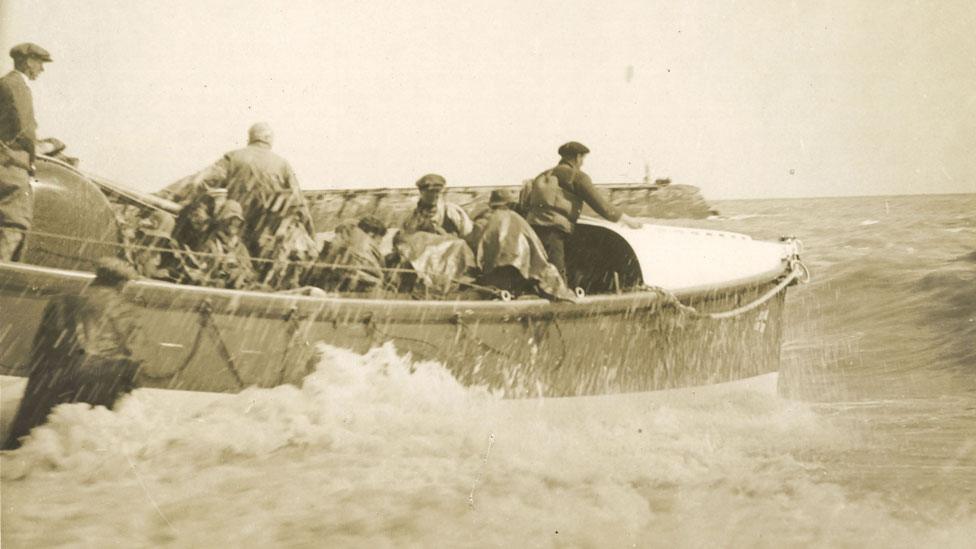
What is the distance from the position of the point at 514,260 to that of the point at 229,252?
4.42ft

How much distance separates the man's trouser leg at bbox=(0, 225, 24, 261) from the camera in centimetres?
308

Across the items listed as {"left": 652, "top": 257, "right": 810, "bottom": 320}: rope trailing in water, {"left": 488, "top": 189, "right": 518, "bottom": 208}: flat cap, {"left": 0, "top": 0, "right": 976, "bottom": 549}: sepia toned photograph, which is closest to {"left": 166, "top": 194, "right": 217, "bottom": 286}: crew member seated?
{"left": 0, "top": 0, "right": 976, "bottom": 549}: sepia toned photograph

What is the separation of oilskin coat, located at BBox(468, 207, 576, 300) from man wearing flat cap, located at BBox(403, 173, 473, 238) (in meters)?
0.24

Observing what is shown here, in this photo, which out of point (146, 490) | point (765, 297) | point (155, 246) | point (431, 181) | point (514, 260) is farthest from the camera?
point (765, 297)

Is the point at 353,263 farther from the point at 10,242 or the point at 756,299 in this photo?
the point at 756,299

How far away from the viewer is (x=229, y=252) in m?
3.50

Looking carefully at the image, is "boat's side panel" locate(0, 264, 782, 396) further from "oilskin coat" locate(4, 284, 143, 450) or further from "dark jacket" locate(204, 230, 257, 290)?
"dark jacket" locate(204, 230, 257, 290)

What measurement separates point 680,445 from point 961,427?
4.47 ft

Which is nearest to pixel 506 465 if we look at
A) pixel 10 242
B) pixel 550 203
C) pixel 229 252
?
pixel 550 203

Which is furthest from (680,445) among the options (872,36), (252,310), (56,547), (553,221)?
(56,547)

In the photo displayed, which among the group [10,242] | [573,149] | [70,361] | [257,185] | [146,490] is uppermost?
[573,149]

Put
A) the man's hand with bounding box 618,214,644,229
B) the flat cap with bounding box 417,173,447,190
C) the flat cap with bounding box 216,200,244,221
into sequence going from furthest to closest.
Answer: the man's hand with bounding box 618,214,644,229 → the flat cap with bounding box 417,173,447,190 → the flat cap with bounding box 216,200,244,221

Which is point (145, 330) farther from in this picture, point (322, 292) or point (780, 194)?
point (780, 194)

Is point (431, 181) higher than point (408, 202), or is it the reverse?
point (431, 181)
